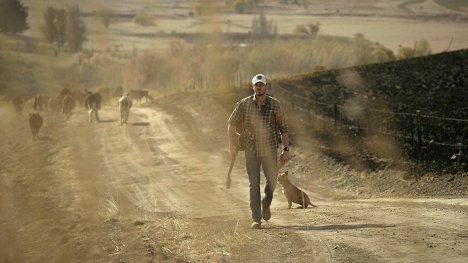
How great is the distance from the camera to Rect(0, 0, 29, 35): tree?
3194 inches

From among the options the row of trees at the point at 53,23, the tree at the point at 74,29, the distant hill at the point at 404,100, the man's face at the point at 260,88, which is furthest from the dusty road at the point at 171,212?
the tree at the point at 74,29

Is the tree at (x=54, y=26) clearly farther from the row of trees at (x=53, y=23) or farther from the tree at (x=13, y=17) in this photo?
the tree at (x=13, y=17)

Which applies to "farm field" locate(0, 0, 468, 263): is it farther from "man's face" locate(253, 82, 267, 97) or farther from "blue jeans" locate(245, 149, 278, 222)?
"man's face" locate(253, 82, 267, 97)

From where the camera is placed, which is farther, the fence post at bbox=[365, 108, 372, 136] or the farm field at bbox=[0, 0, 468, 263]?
the fence post at bbox=[365, 108, 372, 136]

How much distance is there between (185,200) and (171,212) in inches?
76.9

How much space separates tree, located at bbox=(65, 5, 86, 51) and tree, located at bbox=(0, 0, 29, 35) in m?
5.48

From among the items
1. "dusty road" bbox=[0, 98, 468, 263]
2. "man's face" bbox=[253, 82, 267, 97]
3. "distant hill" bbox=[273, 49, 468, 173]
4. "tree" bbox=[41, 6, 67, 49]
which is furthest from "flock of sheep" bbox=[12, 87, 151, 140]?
"tree" bbox=[41, 6, 67, 49]

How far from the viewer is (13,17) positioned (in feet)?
278

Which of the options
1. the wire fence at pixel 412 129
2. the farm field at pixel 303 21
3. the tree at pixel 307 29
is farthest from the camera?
the tree at pixel 307 29

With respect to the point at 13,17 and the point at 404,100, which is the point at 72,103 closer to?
the point at 404,100

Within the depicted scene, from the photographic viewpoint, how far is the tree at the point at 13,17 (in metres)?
81.1

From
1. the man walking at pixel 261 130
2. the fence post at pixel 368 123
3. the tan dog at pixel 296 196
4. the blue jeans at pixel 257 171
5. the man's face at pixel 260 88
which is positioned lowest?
the fence post at pixel 368 123

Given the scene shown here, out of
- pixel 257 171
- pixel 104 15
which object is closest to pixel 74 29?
pixel 104 15

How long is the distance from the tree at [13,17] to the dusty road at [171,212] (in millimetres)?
53786
